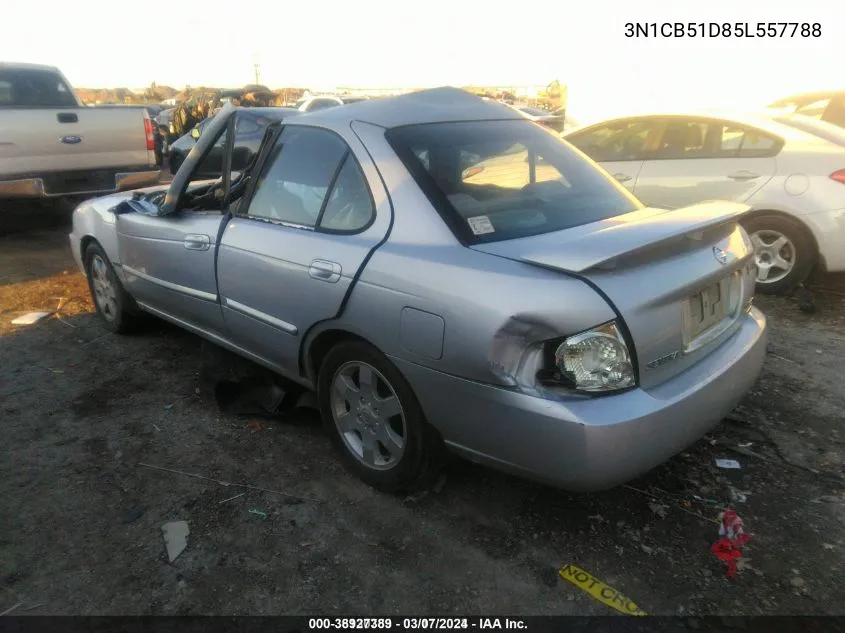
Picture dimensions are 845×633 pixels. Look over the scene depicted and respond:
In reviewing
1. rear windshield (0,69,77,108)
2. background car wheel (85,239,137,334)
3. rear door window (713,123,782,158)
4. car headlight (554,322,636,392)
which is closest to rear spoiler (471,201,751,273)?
car headlight (554,322,636,392)

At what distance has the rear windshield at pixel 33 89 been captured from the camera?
26.5 ft

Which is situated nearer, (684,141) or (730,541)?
(730,541)

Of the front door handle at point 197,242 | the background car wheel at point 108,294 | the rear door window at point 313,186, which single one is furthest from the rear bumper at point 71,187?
the rear door window at point 313,186

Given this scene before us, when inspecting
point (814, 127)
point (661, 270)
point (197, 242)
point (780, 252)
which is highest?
point (814, 127)

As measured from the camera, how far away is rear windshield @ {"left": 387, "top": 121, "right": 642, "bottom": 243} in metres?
2.55

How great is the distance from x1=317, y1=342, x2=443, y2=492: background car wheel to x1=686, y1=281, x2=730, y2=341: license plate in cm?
107

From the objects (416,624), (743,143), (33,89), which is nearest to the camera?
(416,624)

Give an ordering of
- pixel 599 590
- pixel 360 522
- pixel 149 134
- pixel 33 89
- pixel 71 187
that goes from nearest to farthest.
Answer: pixel 599 590 → pixel 360 522 → pixel 71 187 → pixel 149 134 → pixel 33 89

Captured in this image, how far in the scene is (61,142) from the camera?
283 inches

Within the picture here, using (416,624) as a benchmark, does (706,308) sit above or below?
above

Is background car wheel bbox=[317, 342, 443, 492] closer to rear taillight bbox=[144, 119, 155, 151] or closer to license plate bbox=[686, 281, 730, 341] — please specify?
license plate bbox=[686, 281, 730, 341]

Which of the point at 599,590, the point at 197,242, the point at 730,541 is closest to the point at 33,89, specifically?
the point at 197,242

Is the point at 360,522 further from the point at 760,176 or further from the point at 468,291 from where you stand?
the point at 760,176

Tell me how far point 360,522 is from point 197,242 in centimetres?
182
